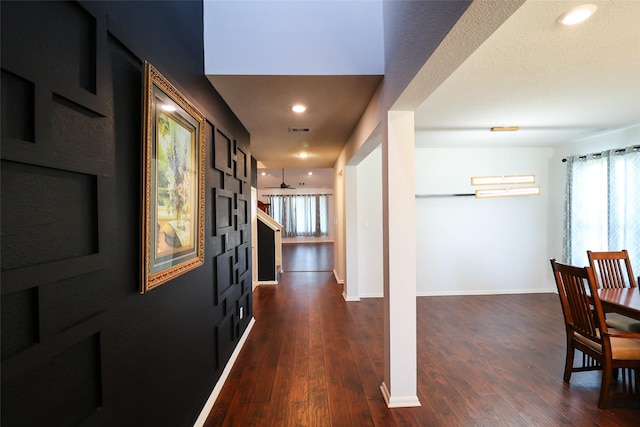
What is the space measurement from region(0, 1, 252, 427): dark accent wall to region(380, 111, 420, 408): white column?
137 centimetres

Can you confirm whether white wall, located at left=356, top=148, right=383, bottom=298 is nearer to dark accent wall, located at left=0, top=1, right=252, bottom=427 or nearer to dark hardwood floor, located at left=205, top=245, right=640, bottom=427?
dark hardwood floor, located at left=205, top=245, right=640, bottom=427

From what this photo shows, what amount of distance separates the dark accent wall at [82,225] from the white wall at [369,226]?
340cm

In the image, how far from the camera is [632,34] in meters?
1.68

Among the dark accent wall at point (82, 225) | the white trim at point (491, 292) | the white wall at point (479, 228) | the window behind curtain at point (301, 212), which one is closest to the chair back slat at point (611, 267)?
the white wall at point (479, 228)

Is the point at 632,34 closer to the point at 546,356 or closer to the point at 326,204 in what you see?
the point at 546,356

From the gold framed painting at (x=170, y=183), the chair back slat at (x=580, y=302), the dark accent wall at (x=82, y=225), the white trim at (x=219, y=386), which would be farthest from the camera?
the chair back slat at (x=580, y=302)

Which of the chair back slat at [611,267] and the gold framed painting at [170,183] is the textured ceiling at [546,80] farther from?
the gold framed painting at [170,183]

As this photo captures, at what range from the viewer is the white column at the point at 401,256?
2025 mm

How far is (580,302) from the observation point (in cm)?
212

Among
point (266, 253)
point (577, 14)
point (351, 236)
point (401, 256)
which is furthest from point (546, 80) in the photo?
point (266, 253)

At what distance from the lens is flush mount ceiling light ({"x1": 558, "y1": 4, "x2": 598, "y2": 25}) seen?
1453mm

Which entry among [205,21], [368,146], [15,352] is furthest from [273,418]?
[205,21]

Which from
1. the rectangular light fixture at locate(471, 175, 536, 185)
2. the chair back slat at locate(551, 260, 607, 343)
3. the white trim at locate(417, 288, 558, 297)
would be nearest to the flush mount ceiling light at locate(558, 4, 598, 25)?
the chair back slat at locate(551, 260, 607, 343)

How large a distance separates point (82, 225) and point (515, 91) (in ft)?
10.3
